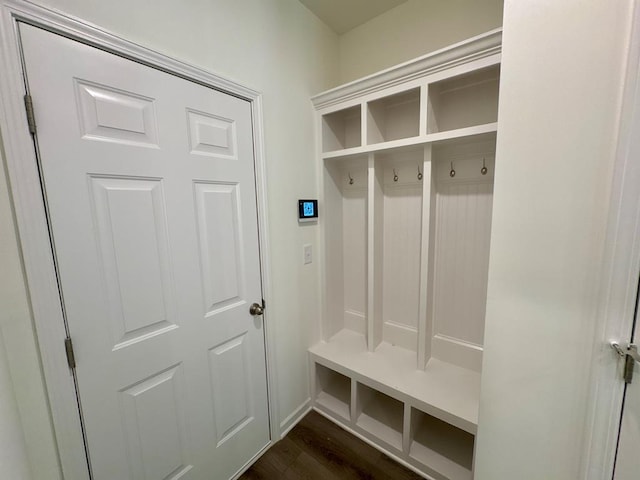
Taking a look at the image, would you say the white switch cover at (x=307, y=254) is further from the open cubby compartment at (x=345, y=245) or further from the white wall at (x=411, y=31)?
the white wall at (x=411, y=31)

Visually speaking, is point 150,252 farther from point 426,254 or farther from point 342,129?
point 342,129

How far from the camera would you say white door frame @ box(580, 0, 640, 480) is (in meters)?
0.71

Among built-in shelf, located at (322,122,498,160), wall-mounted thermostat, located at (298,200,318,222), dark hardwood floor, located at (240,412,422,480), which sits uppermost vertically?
built-in shelf, located at (322,122,498,160)

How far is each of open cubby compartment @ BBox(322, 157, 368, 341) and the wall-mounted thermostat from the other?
95 mm

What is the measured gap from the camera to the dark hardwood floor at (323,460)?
1.44 m

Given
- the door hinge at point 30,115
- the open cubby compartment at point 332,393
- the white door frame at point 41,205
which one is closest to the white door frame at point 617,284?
the open cubby compartment at point 332,393

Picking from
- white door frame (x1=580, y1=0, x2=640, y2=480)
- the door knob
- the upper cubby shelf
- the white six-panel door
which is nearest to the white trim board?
the upper cubby shelf

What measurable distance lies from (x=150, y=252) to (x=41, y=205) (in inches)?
13.5

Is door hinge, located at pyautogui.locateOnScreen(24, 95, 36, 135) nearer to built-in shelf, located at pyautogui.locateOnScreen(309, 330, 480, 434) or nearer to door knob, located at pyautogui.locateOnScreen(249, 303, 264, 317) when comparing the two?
door knob, located at pyautogui.locateOnScreen(249, 303, 264, 317)

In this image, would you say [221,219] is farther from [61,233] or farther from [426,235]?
[426,235]

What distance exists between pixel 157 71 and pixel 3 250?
0.82 metres

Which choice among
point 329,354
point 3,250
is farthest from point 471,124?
point 3,250

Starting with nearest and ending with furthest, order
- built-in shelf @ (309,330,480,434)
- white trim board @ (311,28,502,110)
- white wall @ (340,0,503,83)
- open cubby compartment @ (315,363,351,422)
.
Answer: white trim board @ (311,28,502,110), built-in shelf @ (309,330,480,434), white wall @ (340,0,503,83), open cubby compartment @ (315,363,351,422)

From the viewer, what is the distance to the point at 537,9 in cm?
81
